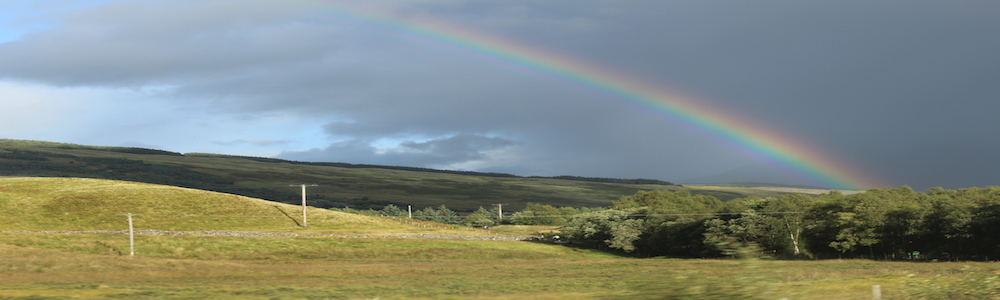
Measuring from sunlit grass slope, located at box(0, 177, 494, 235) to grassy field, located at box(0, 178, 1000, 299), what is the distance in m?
0.33

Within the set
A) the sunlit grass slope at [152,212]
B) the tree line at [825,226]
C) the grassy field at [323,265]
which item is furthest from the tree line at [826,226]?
the sunlit grass slope at [152,212]

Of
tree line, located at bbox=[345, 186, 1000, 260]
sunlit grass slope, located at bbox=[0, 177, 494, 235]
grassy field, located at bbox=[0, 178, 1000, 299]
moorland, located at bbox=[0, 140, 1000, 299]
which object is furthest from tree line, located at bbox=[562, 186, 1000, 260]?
sunlit grass slope, located at bbox=[0, 177, 494, 235]

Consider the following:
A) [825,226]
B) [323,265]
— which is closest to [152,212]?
[323,265]

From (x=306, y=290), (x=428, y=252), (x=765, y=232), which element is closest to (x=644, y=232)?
(x=765, y=232)

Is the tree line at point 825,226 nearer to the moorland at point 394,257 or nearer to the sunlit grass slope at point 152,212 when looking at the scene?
the moorland at point 394,257

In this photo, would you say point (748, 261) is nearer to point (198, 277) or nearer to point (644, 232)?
point (198, 277)

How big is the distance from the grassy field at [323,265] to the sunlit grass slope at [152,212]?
327mm

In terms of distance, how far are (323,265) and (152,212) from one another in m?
63.9

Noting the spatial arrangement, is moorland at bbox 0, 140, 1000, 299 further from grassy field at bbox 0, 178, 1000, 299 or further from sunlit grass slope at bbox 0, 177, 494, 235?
sunlit grass slope at bbox 0, 177, 494, 235

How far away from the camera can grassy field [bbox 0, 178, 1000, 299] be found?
14.5 meters

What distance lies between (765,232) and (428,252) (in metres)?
44.8

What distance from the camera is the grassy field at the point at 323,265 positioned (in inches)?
570

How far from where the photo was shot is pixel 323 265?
61.1 metres

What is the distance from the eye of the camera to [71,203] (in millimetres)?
110000
